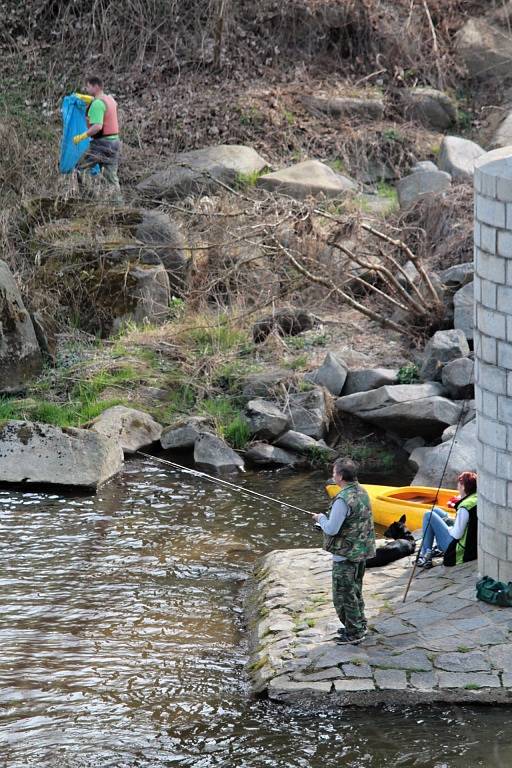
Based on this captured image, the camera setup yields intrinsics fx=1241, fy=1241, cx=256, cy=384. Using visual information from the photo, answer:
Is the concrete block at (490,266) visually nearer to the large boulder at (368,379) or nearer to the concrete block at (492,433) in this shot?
the concrete block at (492,433)

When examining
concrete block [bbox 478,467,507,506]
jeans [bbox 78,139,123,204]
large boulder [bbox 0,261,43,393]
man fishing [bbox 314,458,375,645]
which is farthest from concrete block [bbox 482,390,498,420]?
jeans [bbox 78,139,123,204]

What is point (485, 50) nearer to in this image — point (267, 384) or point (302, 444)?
point (267, 384)

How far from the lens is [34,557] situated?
11.7 m

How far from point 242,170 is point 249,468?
6.83m

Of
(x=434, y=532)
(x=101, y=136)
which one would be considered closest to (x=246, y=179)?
(x=101, y=136)

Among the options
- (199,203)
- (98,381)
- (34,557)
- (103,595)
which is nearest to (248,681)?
(103,595)

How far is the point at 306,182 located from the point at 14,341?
554 cm

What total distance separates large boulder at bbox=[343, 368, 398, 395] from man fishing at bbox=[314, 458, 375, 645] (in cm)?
635

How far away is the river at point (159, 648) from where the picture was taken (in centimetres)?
793

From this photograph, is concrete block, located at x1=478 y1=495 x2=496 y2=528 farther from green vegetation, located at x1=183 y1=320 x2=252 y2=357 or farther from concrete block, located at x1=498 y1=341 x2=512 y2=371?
green vegetation, located at x1=183 y1=320 x2=252 y2=357

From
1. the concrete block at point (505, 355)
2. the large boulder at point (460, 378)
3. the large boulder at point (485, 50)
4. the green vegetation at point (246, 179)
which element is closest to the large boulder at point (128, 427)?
the large boulder at point (460, 378)

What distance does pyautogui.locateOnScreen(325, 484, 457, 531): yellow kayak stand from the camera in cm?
1188

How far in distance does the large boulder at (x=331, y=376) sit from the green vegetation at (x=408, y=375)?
676mm

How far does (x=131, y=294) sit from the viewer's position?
660 inches
